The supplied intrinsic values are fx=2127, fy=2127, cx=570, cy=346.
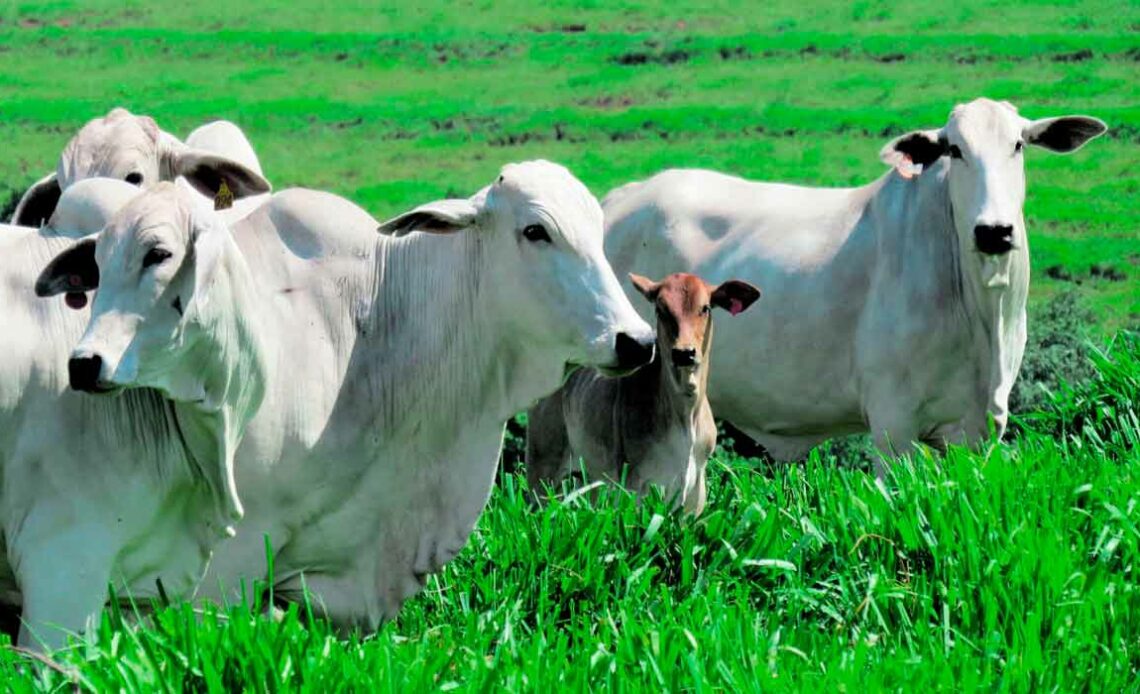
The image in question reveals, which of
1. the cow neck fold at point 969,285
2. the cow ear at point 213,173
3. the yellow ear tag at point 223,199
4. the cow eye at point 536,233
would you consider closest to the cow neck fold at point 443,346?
the cow eye at point 536,233

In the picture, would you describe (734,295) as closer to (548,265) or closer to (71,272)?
(548,265)

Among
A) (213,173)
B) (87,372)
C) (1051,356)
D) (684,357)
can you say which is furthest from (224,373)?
(1051,356)

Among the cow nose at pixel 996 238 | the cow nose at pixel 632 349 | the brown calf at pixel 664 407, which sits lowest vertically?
the brown calf at pixel 664 407

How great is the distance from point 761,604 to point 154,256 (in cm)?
216

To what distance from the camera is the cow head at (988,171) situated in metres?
7.68

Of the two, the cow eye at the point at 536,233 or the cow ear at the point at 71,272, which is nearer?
the cow ear at the point at 71,272

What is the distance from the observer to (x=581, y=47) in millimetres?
22812

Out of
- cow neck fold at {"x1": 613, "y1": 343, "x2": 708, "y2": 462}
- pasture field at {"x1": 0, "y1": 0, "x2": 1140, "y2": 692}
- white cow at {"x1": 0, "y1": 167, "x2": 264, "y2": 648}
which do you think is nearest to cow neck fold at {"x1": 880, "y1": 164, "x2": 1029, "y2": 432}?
pasture field at {"x1": 0, "y1": 0, "x2": 1140, "y2": 692}

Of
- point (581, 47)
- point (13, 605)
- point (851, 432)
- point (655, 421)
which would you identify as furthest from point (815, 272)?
point (581, 47)

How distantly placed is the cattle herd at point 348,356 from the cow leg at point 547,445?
0.01 m

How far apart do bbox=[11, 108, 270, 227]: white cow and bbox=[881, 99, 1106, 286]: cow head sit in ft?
8.59

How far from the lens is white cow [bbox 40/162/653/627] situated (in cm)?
564

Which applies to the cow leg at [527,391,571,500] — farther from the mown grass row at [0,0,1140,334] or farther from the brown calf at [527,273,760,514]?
the mown grass row at [0,0,1140,334]

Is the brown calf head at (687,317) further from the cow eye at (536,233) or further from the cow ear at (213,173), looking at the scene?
the cow eye at (536,233)
